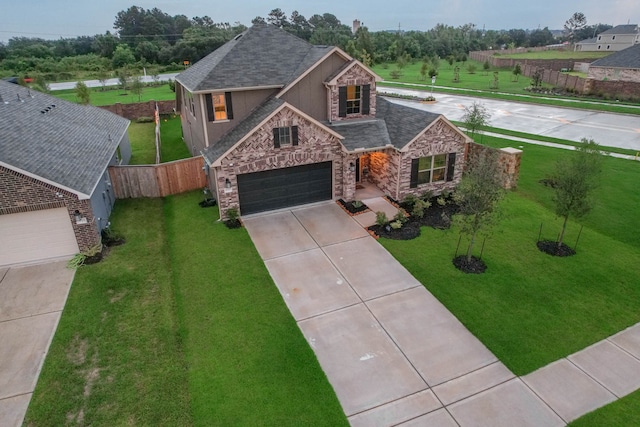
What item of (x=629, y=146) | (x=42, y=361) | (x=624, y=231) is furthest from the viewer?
(x=629, y=146)

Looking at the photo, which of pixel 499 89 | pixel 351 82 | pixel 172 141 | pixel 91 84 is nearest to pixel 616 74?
pixel 499 89

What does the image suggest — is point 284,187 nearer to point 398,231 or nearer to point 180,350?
point 398,231

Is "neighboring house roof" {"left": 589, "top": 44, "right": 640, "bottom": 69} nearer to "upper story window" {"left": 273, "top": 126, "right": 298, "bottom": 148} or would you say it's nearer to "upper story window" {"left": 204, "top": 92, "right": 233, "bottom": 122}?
"upper story window" {"left": 273, "top": 126, "right": 298, "bottom": 148}

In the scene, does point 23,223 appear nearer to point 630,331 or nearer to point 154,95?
point 630,331

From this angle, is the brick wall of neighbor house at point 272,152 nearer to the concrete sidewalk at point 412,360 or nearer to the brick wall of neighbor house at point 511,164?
the concrete sidewalk at point 412,360

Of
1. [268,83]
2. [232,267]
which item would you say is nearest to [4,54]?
[268,83]

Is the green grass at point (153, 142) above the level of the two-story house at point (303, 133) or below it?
below

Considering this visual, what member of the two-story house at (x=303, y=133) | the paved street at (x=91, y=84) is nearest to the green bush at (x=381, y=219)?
the two-story house at (x=303, y=133)
